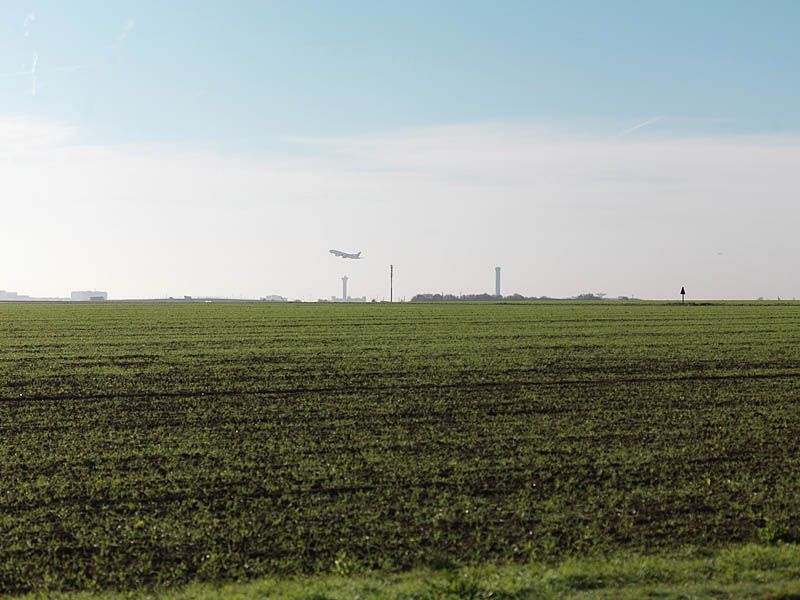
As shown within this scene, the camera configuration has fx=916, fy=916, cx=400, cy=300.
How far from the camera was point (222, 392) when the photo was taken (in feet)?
65.2

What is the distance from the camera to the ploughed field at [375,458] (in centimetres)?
967

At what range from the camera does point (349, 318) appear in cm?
4594

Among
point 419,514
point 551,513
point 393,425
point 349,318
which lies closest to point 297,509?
point 419,514

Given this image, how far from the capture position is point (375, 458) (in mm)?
13367

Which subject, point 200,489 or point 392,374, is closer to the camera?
point 200,489

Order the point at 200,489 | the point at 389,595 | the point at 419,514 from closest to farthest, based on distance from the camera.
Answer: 1. the point at 389,595
2. the point at 419,514
3. the point at 200,489

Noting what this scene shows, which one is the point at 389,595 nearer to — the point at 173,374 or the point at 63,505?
the point at 63,505

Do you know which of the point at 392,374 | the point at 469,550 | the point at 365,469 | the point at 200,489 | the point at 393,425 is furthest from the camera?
the point at 392,374

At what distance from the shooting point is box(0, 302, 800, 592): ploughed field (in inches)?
381

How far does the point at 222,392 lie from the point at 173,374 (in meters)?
3.35

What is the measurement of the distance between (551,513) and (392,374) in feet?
39.3

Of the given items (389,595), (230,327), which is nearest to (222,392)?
(389,595)

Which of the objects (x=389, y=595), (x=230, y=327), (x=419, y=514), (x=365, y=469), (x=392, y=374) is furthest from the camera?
(x=230, y=327)

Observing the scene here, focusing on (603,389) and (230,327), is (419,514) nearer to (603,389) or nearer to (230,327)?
(603,389)
